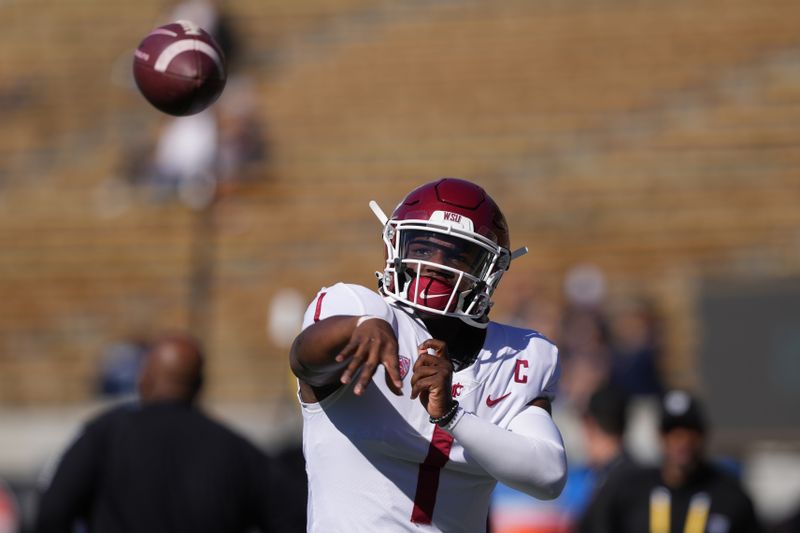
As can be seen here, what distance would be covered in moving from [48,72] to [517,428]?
42.7ft

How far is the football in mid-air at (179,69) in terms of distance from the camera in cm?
304

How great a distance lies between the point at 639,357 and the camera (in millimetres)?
9117

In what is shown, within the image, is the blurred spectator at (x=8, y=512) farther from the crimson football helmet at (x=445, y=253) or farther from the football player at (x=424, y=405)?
the crimson football helmet at (x=445, y=253)

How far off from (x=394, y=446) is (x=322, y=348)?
0.29 m

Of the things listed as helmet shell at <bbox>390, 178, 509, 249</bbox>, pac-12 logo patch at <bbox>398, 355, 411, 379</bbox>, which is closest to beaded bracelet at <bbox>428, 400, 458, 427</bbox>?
pac-12 logo patch at <bbox>398, 355, 411, 379</bbox>

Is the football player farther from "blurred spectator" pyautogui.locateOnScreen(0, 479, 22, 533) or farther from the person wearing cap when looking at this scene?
"blurred spectator" pyautogui.locateOnScreen(0, 479, 22, 533)

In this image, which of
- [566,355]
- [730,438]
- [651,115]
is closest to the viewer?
[730,438]

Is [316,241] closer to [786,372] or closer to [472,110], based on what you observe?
[472,110]

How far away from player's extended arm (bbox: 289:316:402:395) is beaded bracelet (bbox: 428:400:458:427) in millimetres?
89

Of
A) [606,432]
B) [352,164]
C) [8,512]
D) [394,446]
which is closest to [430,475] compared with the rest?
[394,446]

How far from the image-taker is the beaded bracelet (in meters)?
2.19

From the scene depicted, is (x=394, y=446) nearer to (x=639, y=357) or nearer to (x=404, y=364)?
(x=404, y=364)

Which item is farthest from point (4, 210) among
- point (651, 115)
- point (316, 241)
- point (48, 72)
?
point (651, 115)

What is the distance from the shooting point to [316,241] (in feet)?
40.9
